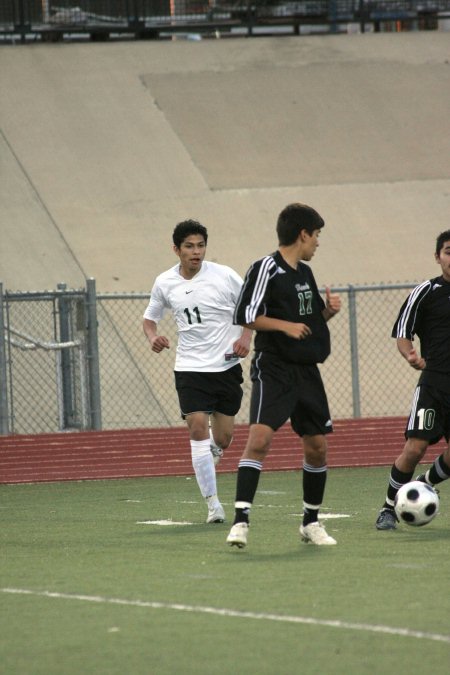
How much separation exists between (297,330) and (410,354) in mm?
1234

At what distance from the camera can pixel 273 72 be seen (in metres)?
27.4

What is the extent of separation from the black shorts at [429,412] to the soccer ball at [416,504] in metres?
0.42

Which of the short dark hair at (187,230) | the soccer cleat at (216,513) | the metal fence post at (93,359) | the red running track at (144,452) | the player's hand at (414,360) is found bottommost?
the red running track at (144,452)

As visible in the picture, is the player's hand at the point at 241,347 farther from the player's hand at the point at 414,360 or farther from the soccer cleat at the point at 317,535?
the soccer cleat at the point at 317,535

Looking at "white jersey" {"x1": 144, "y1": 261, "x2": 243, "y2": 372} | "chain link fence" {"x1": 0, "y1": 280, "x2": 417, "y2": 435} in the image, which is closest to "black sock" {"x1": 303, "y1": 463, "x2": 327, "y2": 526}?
"white jersey" {"x1": 144, "y1": 261, "x2": 243, "y2": 372}

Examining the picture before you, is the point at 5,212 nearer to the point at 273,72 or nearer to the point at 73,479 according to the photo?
the point at 273,72

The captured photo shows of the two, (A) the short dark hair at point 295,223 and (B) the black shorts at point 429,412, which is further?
(B) the black shorts at point 429,412

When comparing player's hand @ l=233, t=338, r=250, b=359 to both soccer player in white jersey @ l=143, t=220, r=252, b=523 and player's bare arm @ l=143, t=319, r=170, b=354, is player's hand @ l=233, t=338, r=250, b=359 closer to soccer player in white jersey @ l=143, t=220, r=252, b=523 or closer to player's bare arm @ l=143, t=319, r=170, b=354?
soccer player in white jersey @ l=143, t=220, r=252, b=523

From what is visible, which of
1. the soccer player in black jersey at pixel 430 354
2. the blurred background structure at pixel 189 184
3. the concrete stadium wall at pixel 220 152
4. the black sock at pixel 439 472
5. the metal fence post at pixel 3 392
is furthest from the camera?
the concrete stadium wall at pixel 220 152

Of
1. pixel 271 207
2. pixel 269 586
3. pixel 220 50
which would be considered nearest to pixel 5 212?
pixel 271 207

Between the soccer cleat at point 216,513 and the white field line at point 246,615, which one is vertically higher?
the white field line at point 246,615

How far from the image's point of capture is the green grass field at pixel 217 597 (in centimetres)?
555

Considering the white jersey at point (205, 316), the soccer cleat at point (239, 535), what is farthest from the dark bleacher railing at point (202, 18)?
the soccer cleat at point (239, 535)

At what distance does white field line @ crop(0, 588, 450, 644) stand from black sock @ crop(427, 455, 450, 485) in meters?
3.59
